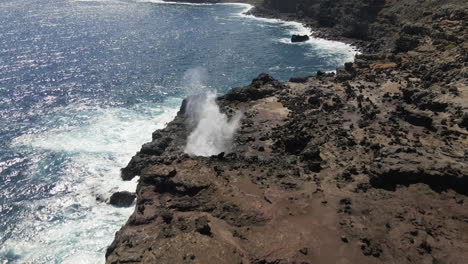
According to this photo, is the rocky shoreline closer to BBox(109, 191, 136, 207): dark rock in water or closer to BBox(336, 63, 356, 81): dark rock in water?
BBox(109, 191, 136, 207): dark rock in water

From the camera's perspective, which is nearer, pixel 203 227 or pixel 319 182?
pixel 203 227

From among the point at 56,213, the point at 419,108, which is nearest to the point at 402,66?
the point at 419,108

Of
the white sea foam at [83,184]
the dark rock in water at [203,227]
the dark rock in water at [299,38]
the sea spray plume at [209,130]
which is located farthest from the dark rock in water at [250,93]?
the dark rock in water at [299,38]

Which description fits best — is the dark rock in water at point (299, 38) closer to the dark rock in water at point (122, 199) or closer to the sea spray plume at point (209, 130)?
the sea spray plume at point (209, 130)

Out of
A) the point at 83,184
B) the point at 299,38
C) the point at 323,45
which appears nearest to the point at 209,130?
the point at 83,184

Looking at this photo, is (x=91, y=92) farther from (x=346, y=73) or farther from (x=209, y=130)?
(x=346, y=73)

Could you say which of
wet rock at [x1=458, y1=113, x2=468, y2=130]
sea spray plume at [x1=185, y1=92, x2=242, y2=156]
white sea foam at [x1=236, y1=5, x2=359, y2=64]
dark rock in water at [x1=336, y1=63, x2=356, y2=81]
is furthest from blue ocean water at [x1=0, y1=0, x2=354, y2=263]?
wet rock at [x1=458, y1=113, x2=468, y2=130]

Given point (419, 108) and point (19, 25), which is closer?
point (419, 108)

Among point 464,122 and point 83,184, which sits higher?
point 464,122

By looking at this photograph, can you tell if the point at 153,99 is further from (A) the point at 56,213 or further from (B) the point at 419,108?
(B) the point at 419,108
